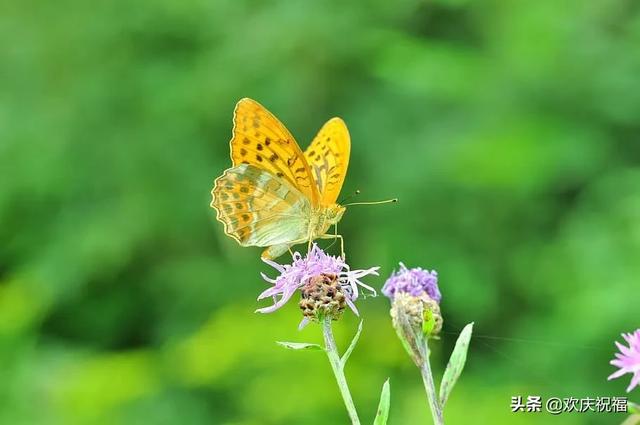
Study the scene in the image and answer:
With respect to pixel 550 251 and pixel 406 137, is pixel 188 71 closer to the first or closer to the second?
pixel 406 137

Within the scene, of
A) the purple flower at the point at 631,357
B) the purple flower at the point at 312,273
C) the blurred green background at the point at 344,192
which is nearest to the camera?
the purple flower at the point at 631,357

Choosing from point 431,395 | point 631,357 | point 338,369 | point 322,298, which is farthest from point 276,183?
point 631,357

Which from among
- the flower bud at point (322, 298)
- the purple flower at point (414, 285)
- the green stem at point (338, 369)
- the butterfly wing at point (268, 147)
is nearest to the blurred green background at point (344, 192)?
the butterfly wing at point (268, 147)

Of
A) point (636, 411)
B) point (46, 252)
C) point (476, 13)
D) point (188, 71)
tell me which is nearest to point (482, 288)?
point (476, 13)

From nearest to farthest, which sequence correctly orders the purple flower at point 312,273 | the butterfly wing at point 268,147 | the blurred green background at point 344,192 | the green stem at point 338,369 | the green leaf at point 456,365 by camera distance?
the green stem at point 338,369
the green leaf at point 456,365
the purple flower at point 312,273
the butterfly wing at point 268,147
the blurred green background at point 344,192

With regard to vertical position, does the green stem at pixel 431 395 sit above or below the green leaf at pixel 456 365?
below

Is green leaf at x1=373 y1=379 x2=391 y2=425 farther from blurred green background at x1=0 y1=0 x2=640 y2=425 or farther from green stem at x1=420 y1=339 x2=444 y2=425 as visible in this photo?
blurred green background at x1=0 y1=0 x2=640 y2=425

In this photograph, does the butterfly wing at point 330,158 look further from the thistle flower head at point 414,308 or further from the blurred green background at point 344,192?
the blurred green background at point 344,192

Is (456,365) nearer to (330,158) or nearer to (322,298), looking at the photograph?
(322,298)
